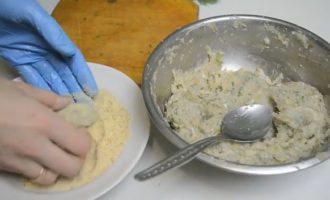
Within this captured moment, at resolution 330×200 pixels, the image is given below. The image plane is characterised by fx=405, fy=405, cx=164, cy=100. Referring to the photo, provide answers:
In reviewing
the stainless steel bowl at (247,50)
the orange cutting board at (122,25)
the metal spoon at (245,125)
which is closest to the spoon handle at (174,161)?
the metal spoon at (245,125)

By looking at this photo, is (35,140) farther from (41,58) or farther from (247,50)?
(247,50)

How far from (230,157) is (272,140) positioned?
102mm

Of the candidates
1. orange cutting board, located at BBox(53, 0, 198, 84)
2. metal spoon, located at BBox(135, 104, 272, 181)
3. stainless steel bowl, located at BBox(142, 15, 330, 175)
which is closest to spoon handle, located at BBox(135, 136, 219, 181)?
metal spoon, located at BBox(135, 104, 272, 181)

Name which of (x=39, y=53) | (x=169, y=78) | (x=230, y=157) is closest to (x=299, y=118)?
(x=230, y=157)

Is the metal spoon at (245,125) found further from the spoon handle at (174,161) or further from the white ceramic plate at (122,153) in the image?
the white ceramic plate at (122,153)

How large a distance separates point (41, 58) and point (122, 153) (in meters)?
0.29

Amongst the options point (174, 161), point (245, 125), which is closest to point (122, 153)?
point (174, 161)

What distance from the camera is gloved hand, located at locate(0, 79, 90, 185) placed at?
0.64 meters

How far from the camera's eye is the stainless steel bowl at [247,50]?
2.93 ft

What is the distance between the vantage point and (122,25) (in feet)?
3.59

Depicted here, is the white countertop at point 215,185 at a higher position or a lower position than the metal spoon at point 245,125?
lower

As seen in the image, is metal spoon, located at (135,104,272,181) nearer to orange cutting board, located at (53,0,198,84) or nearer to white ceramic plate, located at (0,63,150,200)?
white ceramic plate, located at (0,63,150,200)

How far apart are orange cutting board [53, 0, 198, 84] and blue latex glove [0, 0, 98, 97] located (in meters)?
0.14

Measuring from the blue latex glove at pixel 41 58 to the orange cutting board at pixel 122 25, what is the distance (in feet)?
0.47
